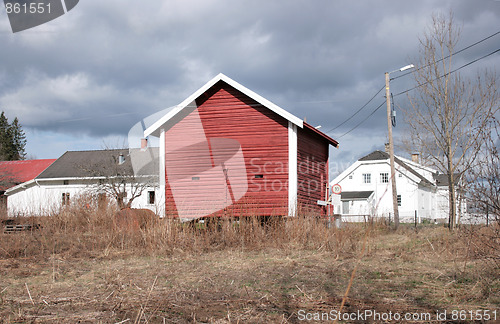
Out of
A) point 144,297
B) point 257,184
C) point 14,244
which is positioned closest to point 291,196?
point 257,184

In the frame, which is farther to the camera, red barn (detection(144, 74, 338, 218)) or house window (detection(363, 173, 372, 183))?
house window (detection(363, 173, 372, 183))

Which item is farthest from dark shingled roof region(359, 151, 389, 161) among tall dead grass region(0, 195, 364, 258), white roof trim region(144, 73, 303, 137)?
tall dead grass region(0, 195, 364, 258)

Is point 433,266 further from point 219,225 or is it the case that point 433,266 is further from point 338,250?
point 219,225

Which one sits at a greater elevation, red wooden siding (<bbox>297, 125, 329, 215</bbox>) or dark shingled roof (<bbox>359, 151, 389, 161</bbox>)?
dark shingled roof (<bbox>359, 151, 389, 161</bbox>)

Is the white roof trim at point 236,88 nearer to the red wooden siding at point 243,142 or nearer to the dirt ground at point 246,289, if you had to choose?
the red wooden siding at point 243,142

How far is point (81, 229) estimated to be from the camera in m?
12.9

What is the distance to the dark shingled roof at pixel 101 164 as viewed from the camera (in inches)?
1214

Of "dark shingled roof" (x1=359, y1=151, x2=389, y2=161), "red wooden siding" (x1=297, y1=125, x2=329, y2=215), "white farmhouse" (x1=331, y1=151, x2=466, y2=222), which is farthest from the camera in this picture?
"dark shingled roof" (x1=359, y1=151, x2=389, y2=161)

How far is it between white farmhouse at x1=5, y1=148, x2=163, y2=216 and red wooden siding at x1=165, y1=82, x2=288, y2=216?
10674 mm

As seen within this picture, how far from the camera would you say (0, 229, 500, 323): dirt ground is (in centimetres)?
466

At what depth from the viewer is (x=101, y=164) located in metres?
32.2

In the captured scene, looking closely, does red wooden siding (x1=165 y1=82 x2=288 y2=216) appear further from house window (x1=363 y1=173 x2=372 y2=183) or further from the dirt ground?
house window (x1=363 y1=173 x2=372 y2=183)

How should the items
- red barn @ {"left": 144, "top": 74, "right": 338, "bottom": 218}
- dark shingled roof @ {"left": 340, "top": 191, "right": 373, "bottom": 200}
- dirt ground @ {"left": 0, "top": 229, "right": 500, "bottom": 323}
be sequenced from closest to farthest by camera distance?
1. dirt ground @ {"left": 0, "top": 229, "right": 500, "bottom": 323}
2. red barn @ {"left": 144, "top": 74, "right": 338, "bottom": 218}
3. dark shingled roof @ {"left": 340, "top": 191, "right": 373, "bottom": 200}

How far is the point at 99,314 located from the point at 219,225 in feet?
25.6
